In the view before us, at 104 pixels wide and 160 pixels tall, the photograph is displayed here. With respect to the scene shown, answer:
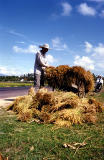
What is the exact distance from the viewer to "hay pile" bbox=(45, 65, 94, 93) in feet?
21.7

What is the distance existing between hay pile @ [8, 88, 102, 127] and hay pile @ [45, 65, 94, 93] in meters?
1.91

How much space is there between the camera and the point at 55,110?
164 inches

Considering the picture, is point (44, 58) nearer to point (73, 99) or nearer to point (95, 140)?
point (73, 99)

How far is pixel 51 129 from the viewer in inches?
129

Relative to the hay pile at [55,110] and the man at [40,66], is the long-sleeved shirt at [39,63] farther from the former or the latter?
the hay pile at [55,110]

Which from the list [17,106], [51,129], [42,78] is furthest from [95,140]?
[42,78]

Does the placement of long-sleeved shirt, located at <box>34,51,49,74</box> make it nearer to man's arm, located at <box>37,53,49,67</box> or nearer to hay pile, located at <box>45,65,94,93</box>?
man's arm, located at <box>37,53,49,67</box>

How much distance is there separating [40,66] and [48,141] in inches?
189

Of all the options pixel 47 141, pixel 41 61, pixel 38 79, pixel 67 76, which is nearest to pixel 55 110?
pixel 47 141

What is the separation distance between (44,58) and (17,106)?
2.96 meters

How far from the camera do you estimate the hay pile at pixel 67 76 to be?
6605 millimetres

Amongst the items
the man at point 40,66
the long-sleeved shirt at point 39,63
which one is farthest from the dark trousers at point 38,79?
the long-sleeved shirt at point 39,63

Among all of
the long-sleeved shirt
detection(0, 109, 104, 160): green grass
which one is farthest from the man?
detection(0, 109, 104, 160): green grass

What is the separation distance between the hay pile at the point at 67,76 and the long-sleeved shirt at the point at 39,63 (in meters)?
0.37
